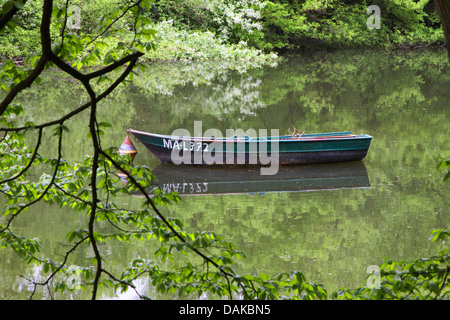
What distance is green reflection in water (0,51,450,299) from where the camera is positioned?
701 cm

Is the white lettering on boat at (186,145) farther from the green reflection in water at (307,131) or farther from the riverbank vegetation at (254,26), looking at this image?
the riverbank vegetation at (254,26)

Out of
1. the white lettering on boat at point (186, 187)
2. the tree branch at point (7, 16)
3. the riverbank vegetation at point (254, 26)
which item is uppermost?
the riverbank vegetation at point (254, 26)

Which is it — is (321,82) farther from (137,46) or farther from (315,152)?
(137,46)

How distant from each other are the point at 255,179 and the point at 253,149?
75cm

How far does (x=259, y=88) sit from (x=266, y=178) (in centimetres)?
967

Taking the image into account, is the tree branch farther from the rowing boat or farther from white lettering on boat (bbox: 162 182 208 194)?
the rowing boat

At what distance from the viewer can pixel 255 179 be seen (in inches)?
419

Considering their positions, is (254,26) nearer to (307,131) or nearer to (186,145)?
(307,131)

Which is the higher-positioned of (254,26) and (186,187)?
(254,26)

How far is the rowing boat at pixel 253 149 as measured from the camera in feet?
36.5

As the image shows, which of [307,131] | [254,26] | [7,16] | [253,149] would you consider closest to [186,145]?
[253,149]

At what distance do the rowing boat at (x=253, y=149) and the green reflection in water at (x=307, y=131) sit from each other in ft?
1.50

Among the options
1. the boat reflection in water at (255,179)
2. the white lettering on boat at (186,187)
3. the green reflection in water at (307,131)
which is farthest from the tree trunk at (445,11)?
the white lettering on boat at (186,187)

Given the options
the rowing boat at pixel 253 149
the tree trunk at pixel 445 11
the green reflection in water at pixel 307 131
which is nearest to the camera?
the tree trunk at pixel 445 11
